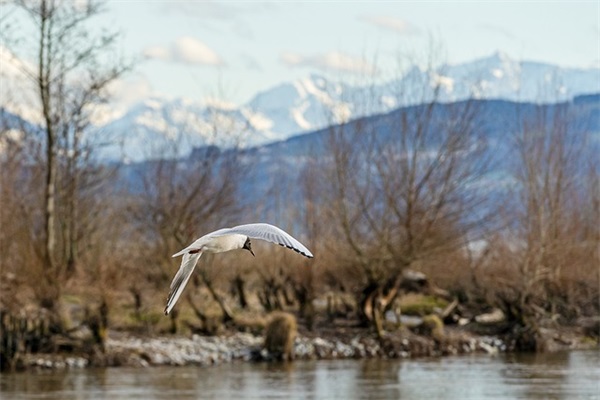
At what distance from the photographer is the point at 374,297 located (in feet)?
124

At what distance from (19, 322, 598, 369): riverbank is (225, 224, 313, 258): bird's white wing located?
18.3 meters

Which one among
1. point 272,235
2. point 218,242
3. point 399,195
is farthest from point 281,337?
point 272,235

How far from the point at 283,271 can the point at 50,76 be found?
380 inches

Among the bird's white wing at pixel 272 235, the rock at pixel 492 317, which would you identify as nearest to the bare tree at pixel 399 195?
the rock at pixel 492 317

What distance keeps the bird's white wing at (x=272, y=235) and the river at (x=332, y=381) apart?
1287cm

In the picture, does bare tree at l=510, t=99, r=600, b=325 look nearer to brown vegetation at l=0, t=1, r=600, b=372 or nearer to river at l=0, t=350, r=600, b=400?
brown vegetation at l=0, t=1, r=600, b=372

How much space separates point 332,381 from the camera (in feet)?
97.2

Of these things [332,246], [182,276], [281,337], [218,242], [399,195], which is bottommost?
[281,337]

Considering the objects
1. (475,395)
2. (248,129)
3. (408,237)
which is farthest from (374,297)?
(248,129)

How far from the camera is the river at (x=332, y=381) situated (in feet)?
89.9

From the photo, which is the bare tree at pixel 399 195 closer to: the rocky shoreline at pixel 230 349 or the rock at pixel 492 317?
the rocky shoreline at pixel 230 349

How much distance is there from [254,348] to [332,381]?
525cm

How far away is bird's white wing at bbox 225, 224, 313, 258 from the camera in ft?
42.2

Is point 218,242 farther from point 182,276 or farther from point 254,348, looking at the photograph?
point 254,348
